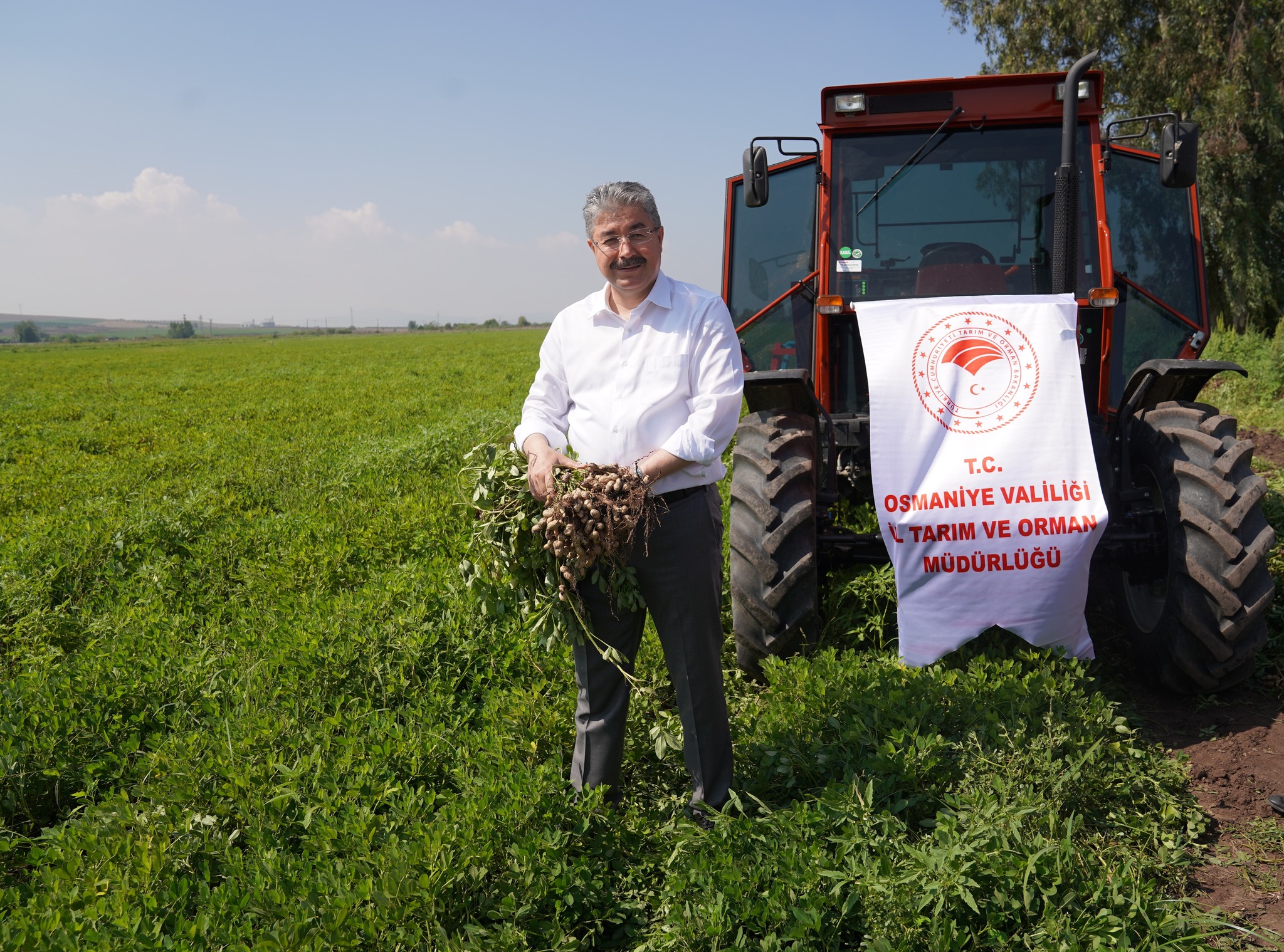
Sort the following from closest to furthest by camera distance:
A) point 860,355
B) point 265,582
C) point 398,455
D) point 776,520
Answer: point 776,520 → point 860,355 → point 265,582 → point 398,455

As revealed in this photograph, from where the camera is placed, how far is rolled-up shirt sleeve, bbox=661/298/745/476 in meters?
2.74

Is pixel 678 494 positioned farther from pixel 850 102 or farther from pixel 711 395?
pixel 850 102

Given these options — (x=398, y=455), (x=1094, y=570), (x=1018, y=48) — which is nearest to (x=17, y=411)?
(x=398, y=455)

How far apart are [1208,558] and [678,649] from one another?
2.46 metres

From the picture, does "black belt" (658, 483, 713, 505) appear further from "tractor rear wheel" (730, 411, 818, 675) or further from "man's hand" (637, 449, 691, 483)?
"tractor rear wheel" (730, 411, 818, 675)

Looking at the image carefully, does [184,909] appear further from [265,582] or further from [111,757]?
[265,582]

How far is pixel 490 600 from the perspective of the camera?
10.8 ft

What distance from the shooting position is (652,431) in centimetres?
285

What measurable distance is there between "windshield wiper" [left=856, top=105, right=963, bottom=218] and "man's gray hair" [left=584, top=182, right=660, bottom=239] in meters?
2.27

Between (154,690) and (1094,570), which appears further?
(1094,570)

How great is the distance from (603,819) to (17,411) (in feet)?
58.7

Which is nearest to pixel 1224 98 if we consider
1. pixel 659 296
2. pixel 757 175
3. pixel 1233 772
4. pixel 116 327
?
pixel 757 175

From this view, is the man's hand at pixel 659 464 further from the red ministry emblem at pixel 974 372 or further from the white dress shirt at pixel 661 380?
the red ministry emblem at pixel 974 372

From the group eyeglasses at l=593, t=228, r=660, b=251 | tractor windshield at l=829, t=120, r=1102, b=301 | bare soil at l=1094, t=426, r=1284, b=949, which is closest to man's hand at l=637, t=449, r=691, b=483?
eyeglasses at l=593, t=228, r=660, b=251
